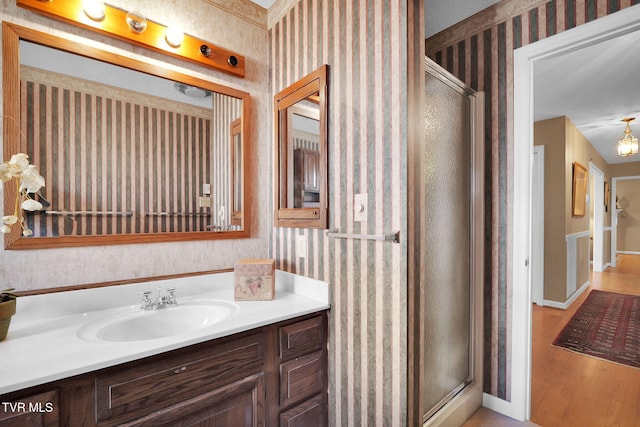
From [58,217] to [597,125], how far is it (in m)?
6.21

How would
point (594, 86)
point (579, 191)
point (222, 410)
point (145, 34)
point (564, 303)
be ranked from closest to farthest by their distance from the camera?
point (222, 410), point (145, 34), point (594, 86), point (564, 303), point (579, 191)

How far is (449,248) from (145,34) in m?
1.95

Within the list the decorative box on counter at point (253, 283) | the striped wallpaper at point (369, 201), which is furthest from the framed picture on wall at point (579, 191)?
the decorative box on counter at point (253, 283)

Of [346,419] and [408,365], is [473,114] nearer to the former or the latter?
[408,365]

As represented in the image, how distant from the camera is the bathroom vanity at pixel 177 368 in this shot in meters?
0.84

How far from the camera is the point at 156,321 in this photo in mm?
1336

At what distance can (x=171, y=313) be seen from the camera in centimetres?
138

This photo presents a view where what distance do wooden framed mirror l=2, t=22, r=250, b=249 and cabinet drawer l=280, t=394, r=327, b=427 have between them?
96 centimetres

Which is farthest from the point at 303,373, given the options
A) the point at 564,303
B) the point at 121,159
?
the point at 564,303

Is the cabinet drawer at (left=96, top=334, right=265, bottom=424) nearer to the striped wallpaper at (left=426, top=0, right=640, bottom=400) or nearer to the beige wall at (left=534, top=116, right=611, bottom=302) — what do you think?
the striped wallpaper at (left=426, top=0, right=640, bottom=400)

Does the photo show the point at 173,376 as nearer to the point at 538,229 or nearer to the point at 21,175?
the point at 21,175

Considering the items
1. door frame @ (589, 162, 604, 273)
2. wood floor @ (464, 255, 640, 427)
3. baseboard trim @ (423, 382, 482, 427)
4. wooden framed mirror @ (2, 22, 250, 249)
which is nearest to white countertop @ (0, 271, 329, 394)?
wooden framed mirror @ (2, 22, 250, 249)

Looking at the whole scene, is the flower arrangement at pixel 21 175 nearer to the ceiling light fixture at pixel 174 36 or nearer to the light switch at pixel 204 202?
the light switch at pixel 204 202

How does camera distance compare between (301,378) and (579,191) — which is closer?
Result: (301,378)
